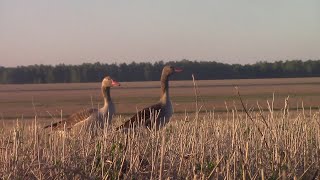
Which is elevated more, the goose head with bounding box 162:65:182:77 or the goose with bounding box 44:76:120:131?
the goose head with bounding box 162:65:182:77

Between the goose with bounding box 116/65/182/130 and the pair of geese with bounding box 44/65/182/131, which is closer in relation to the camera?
the goose with bounding box 116/65/182/130

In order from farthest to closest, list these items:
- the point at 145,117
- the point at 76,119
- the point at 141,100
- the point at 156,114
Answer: the point at 141,100
the point at 76,119
the point at 145,117
the point at 156,114

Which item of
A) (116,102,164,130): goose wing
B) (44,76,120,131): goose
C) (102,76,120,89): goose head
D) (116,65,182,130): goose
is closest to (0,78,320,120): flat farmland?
(44,76,120,131): goose

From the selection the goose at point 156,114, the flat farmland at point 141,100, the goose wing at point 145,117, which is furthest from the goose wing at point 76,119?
the goose wing at point 145,117

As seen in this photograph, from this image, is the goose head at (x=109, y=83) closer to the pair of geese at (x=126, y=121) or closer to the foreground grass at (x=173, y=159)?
the pair of geese at (x=126, y=121)

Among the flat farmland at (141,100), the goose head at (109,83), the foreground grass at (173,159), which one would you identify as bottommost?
the flat farmland at (141,100)

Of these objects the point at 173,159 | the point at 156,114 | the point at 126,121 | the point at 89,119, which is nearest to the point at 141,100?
the point at 89,119

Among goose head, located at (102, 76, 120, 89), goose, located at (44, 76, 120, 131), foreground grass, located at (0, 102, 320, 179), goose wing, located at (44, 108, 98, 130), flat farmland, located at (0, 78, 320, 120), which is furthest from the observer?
flat farmland, located at (0, 78, 320, 120)

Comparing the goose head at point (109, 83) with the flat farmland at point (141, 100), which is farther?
the flat farmland at point (141, 100)

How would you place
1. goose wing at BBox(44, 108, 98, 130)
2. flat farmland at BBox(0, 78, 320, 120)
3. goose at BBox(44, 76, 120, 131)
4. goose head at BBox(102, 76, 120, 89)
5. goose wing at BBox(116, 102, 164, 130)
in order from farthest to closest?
flat farmland at BBox(0, 78, 320, 120), goose head at BBox(102, 76, 120, 89), goose wing at BBox(44, 108, 98, 130), goose at BBox(44, 76, 120, 131), goose wing at BBox(116, 102, 164, 130)

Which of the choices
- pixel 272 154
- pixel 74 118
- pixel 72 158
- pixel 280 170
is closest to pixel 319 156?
pixel 272 154

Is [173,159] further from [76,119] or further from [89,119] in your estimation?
[76,119]

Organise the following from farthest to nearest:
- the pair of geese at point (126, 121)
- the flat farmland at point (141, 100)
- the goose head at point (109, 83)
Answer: the flat farmland at point (141, 100)
the goose head at point (109, 83)
the pair of geese at point (126, 121)

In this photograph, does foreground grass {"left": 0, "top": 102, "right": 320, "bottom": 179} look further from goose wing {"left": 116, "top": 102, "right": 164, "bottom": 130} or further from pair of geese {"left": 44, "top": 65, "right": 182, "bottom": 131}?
pair of geese {"left": 44, "top": 65, "right": 182, "bottom": 131}
